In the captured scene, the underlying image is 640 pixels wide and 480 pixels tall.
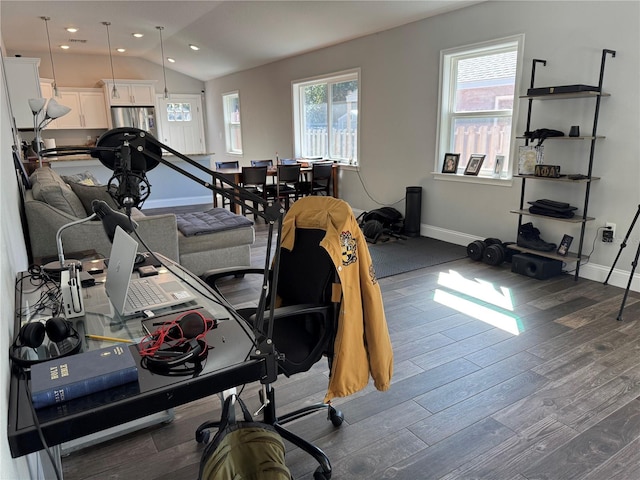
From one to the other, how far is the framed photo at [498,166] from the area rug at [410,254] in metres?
0.89

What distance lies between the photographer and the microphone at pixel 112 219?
1418 millimetres

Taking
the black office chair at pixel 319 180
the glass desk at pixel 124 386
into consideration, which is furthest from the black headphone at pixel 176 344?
the black office chair at pixel 319 180

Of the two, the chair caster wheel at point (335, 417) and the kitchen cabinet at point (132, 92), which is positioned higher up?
the kitchen cabinet at point (132, 92)

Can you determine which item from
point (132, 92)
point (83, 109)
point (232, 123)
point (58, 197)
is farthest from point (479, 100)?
point (83, 109)

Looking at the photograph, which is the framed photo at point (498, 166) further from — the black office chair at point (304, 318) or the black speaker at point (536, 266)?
the black office chair at point (304, 318)

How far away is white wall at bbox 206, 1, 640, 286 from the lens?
3619 millimetres

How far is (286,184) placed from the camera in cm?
659

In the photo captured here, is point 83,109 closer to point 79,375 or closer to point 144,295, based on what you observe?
point 144,295

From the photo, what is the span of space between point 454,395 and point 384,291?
1.51 m

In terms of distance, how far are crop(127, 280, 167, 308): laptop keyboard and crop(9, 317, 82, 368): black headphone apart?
0.81 ft

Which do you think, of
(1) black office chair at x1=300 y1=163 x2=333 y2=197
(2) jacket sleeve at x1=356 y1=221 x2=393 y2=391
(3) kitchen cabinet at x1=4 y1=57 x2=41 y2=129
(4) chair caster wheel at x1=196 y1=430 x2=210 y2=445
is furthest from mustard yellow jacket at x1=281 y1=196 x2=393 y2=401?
(3) kitchen cabinet at x1=4 y1=57 x2=41 y2=129

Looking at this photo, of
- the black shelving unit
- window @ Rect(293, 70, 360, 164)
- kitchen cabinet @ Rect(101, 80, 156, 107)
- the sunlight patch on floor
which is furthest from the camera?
kitchen cabinet @ Rect(101, 80, 156, 107)

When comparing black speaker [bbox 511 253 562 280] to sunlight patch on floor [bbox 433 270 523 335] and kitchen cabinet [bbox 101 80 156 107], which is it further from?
kitchen cabinet [bbox 101 80 156 107]

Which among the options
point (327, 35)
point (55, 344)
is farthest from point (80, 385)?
point (327, 35)
